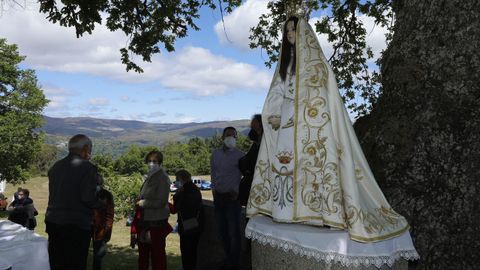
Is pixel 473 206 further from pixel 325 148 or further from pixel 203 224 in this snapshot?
pixel 203 224

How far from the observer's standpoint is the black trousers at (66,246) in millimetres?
4852

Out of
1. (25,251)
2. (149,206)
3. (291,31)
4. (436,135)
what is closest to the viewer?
(291,31)

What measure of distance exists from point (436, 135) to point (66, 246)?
12.5 ft

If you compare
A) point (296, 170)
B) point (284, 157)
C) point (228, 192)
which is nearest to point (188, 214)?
point (228, 192)

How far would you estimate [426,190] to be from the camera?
4.66 meters

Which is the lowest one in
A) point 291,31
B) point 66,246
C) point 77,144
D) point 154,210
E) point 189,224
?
point 189,224

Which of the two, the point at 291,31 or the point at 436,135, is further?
the point at 436,135

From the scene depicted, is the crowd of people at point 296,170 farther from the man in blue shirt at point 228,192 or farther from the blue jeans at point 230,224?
the blue jeans at point 230,224

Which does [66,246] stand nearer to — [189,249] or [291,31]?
[189,249]

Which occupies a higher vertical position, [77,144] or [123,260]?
[77,144]

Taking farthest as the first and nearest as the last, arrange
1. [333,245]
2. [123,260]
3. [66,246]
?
[123,260] < [66,246] < [333,245]

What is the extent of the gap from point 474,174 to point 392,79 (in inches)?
49.8

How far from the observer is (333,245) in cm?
332

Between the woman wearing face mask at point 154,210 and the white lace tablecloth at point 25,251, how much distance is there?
174 cm
